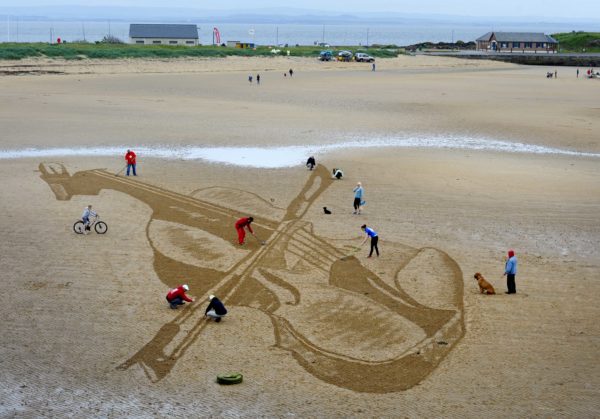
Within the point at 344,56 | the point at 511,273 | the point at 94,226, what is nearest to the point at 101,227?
the point at 94,226

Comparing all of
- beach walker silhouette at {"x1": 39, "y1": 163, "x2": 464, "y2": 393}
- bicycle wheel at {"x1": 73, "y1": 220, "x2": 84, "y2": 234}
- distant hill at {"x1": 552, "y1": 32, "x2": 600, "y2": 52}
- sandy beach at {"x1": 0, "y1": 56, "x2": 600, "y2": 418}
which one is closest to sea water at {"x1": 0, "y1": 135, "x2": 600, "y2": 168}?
sandy beach at {"x1": 0, "y1": 56, "x2": 600, "y2": 418}

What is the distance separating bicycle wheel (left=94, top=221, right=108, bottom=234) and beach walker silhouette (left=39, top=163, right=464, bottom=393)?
144cm

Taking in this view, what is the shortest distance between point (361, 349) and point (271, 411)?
333 cm

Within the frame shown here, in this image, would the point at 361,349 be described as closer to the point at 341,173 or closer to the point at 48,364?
the point at 48,364

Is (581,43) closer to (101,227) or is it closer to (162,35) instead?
(162,35)

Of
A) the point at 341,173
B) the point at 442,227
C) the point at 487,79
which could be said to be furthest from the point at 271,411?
the point at 487,79

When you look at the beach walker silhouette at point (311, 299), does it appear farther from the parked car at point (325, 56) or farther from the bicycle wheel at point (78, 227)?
the parked car at point (325, 56)

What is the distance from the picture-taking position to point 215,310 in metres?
18.7

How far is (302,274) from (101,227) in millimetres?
7605

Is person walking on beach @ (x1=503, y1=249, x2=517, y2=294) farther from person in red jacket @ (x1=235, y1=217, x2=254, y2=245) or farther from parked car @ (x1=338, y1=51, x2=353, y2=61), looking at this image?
parked car @ (x1=338, y1=51, x2=353, y2=61)

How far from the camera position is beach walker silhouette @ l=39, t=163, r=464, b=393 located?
663 inches

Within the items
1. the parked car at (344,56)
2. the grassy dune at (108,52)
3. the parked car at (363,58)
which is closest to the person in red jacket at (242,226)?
the grassy dune at (108,52)

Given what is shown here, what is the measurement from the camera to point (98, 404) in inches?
593

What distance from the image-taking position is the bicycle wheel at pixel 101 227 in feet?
83.9
